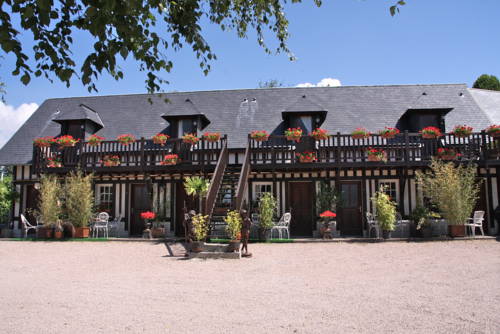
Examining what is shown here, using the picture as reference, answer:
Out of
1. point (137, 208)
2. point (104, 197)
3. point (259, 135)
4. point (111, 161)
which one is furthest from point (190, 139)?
point (104, 197)

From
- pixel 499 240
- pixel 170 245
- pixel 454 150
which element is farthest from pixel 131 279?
pixel 454 150

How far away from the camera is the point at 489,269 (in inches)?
283

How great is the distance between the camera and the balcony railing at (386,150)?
504 inches

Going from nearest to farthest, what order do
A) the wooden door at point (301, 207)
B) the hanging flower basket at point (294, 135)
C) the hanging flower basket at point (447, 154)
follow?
the hanging flower basket at point (447, 154) → the hanging flower basket at point (294, 135) → the wooden door at point (301, 207)

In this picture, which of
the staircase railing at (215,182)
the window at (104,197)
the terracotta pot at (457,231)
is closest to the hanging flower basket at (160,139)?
the staircase railing at (215,182)

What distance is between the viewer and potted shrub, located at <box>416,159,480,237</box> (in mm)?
11555

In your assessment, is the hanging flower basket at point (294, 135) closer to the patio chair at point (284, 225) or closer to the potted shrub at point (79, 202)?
the patio chair at point (284, 225)

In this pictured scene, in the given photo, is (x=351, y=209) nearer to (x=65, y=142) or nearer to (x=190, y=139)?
(x=190, y=139)

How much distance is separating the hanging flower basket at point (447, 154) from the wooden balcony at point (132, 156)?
727cm

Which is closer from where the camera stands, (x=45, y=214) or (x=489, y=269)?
(x=489, y=269)

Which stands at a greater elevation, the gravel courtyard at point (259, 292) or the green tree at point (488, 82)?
the green tree at point (488, 82)

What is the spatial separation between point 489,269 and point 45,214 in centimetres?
1302

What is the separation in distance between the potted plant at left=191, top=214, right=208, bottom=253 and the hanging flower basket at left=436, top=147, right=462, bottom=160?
323 inches

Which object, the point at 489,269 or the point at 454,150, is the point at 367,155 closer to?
the point at 454,150
